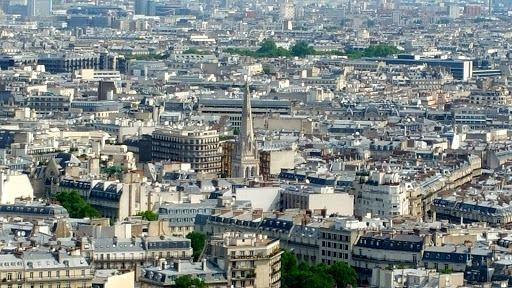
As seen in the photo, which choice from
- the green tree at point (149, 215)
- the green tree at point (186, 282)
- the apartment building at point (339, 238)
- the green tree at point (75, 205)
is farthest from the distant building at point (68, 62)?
the green tree at point (186, 282)

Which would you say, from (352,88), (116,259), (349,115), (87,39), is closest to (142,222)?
(116,259)

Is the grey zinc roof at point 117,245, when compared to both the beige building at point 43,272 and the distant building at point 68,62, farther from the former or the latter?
the distant building at point 68,62

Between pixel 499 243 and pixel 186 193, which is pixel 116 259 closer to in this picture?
pixel 499 243

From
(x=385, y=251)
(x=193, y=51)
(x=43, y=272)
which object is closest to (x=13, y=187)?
(x=385, y=251)

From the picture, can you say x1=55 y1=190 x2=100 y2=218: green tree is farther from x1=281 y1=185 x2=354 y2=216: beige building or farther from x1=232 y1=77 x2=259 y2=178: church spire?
x1=232 y1=77 x2=259 y2=178: church spire

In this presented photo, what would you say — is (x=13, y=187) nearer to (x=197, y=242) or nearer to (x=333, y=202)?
(x=333, y=202)

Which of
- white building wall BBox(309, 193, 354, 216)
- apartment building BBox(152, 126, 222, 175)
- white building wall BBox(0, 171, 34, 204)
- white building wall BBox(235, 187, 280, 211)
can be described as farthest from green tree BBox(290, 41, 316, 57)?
white building wall BBox(309, 193, 354, 216)

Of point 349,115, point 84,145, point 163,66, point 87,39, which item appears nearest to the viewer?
point 84,145
